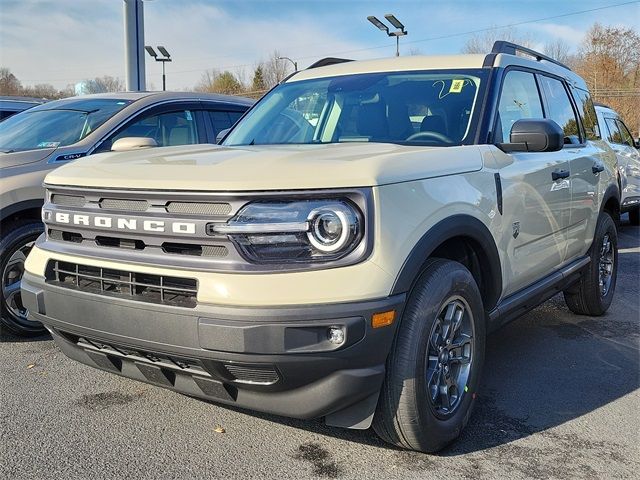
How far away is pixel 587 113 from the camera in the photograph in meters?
5.49

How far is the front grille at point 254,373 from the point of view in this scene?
7.77 ft

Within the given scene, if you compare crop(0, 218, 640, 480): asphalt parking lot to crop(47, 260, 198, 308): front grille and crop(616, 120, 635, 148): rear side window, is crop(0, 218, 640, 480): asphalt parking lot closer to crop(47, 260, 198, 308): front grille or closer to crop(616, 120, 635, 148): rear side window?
crop(47, 260, 198, 308): front grille

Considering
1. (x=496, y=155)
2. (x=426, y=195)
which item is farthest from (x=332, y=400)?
(x=496, y=155)

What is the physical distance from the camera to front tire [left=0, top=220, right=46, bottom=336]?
4.21m

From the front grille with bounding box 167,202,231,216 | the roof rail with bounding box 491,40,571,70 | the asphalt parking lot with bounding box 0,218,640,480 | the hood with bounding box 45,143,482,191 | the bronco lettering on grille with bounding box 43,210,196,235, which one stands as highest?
the roof rail with bounding box 491,40,571,70

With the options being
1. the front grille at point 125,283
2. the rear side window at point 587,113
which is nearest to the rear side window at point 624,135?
the rear side window at point 587,113

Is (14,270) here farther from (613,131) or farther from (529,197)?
(613,131)

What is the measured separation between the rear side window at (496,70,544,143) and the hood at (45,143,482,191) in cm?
55

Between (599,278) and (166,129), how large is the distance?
398cm

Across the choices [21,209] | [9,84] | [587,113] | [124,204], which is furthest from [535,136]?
[9,84]

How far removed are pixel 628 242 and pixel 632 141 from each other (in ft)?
9.65

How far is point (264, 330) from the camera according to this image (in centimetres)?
228

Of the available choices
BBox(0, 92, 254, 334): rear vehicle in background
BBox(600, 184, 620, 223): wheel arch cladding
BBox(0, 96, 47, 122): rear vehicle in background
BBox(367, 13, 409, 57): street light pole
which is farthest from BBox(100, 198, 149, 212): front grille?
BBox(367, 13, 409, 57): street light pole

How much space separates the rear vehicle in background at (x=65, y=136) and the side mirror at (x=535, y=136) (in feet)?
7.54
